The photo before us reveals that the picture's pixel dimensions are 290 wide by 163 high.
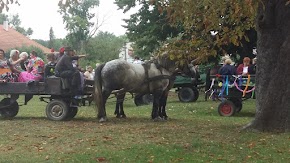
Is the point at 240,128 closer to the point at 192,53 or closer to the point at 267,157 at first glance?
the point at 192,53

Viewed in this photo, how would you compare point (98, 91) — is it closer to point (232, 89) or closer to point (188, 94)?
point (232, 89)

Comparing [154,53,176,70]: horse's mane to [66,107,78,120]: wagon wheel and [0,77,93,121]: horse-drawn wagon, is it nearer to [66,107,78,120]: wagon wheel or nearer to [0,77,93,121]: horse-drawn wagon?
[0,77,93,121]: horse-drawn wagon

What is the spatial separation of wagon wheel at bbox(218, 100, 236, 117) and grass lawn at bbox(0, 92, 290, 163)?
172cm

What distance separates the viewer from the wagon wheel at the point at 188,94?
21.0 m

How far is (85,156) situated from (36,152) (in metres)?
1.09

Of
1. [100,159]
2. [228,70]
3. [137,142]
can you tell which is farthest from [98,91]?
[100,159]

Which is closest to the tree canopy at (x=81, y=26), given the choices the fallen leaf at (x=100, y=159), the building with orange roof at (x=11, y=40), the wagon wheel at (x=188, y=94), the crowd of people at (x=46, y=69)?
the building with orange roof at (x=11, y=40)

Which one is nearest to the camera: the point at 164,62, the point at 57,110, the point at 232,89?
the point at 57,110

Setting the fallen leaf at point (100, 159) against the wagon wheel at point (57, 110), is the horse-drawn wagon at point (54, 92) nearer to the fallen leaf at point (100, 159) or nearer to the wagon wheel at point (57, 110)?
the wagon wheel at point (57, 110)

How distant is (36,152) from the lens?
868 cm

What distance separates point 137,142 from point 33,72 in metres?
5.85

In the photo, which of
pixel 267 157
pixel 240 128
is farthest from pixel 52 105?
pixel 267 157

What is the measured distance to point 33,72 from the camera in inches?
557

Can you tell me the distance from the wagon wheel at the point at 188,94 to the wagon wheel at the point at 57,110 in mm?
8479
